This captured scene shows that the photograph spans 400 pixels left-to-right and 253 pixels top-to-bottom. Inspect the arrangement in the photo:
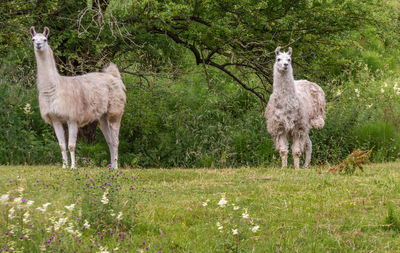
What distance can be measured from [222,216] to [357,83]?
544 inches

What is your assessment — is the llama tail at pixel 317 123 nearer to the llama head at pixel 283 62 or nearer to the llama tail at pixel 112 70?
the llama head at pixel 283 62

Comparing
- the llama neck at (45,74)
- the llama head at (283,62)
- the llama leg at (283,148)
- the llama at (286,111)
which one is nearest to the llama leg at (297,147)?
the llama at (286,111)

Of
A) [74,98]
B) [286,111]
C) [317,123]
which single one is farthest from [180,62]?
[286,111]

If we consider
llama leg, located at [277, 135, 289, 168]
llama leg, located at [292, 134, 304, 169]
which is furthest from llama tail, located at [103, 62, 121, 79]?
llama leg, located at [292, 134, 304, 169]

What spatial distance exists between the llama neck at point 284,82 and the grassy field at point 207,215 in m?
1.93

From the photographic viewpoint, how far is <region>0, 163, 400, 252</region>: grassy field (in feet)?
13.6

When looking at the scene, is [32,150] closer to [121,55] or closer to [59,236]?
[121,55]

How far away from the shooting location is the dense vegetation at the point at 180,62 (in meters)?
10.3

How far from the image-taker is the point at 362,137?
12.6 meters

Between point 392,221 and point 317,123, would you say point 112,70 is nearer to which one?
point 317,123

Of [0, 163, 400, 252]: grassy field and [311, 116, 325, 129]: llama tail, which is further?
[311, 116, 325, 129]: llama tail

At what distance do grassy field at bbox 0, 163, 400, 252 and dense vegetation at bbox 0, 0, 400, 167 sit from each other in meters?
3.53

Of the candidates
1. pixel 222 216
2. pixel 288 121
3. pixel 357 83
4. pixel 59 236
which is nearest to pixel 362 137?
pixel 288 121

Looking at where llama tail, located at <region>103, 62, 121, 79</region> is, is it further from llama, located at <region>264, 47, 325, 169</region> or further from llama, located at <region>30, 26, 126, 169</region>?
llama, located at <region>264, 47, 325, 169</region>
